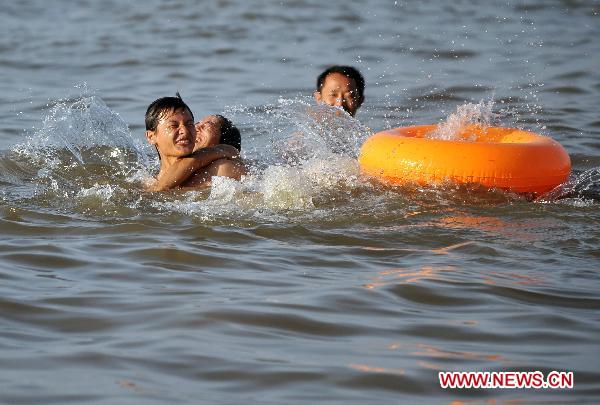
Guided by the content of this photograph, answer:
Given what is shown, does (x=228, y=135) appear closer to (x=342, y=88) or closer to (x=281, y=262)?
(x=342, y=88)

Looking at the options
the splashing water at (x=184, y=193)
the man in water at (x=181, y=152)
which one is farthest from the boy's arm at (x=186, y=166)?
the splashing water at (x=184, y=193)

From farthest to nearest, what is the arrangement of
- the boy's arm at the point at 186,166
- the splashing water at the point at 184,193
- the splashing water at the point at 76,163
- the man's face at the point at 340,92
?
the man's face at the point at 340,92 → the boy's arm at the point at 186,166 → the splashing water at the point at 76,163 → the splashing water at the point at 184,193

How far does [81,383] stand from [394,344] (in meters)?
1.41

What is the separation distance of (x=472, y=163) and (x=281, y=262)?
2.06m

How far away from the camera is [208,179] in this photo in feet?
26.7

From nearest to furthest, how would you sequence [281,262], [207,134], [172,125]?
1. [281,262]
2. [172,125]
3. [207,134]

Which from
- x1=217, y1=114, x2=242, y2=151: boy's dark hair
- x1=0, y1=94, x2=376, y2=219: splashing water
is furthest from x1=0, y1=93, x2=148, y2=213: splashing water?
x1=217, y1=114, x2=242, y2=151: boy's dark hair

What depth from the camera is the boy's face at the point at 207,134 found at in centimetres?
861

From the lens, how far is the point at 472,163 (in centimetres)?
775

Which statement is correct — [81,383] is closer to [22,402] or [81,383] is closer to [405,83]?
[22,402]

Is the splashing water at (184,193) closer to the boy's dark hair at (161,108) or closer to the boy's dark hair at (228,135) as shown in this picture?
the boy's dark hair at (228,135)

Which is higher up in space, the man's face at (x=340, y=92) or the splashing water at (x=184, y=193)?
the man's face at (x=340, y=92)

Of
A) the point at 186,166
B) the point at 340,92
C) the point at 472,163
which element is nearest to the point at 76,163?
the point at 186,166

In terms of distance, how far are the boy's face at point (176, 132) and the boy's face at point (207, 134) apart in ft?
1.86
